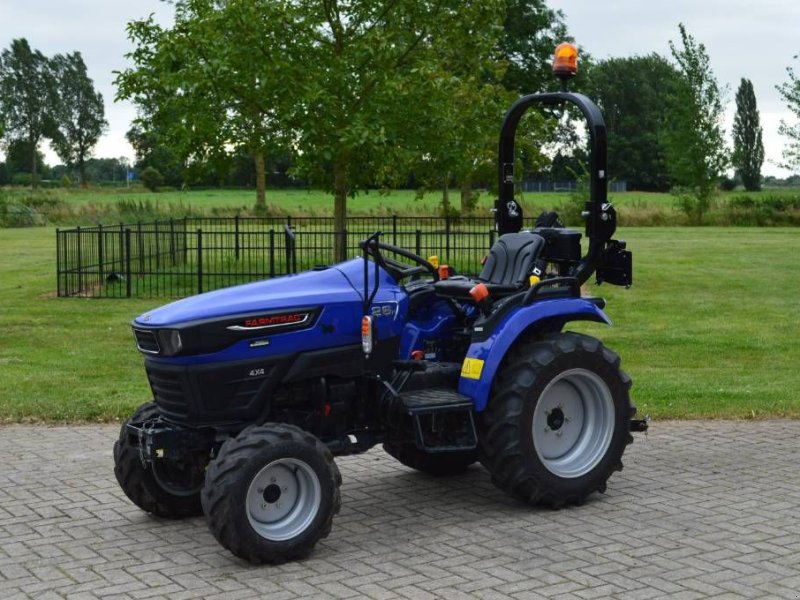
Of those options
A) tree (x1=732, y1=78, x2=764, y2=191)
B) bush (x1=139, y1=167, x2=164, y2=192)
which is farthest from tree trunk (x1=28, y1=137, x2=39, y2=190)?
tree (x1=732, y1=78, x2=764, y2=191)

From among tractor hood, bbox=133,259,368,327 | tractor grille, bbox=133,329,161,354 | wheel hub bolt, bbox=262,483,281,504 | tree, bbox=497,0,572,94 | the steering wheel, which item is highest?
tree, bbox=497,0,572,94

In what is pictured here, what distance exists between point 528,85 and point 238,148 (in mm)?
45450

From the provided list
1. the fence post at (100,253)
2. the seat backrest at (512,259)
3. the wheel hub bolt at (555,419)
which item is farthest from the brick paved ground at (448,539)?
the fence post at (100,253)

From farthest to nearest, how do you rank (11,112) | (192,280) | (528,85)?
(11,112)
(528,85)
(192,280)

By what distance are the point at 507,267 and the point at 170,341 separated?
2276 millimetres

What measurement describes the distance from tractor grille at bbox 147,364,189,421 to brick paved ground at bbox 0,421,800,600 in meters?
0.71

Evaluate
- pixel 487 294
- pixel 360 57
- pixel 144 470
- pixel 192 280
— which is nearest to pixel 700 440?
pixel 487 294

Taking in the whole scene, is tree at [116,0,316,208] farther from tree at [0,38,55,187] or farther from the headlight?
tree at [0,38,55,187]

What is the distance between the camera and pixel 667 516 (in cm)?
725

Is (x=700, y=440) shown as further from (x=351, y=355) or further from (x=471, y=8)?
(x=471, y=8)

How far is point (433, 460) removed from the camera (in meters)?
8.20

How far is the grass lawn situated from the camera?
10906 mm

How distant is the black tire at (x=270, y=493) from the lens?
246 inches

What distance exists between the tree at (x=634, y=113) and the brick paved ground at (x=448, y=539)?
72.9 meters
